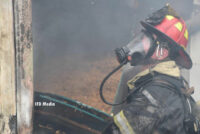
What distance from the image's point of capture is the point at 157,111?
171 cm

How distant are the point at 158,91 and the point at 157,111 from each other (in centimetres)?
17

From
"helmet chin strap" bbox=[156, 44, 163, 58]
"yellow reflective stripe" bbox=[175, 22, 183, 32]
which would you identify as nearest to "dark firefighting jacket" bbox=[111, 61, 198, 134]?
"helmet chin strap" bbox=[156, 44, 163, 58]

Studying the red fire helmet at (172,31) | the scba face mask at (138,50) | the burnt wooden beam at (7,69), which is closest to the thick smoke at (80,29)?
the burnt wooden beam at (7,69)

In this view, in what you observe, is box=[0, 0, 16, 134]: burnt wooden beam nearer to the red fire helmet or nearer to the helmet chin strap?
the red fire helmet

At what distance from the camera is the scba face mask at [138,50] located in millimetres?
2197

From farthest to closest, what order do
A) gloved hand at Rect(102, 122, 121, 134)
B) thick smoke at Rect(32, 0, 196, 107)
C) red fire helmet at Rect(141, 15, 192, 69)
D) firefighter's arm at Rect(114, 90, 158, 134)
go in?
1. thick smoke at Rect(32, 0, 196, 107)
2. red fire helmet at Rect(141, 15, 192, 69)
3. gloved hand at Rect(102, 122, 121, 134)
4. firefighter's arm at Rect(114, 90, 158, 134)

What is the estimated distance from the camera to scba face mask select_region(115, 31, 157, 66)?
2197 millimetres

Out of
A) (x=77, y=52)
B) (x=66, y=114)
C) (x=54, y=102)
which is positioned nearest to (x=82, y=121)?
(x=66, y=114)

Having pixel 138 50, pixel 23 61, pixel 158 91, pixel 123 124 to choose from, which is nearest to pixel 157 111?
pixel 158 91

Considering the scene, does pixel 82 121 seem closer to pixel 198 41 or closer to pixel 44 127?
pixel 44 127

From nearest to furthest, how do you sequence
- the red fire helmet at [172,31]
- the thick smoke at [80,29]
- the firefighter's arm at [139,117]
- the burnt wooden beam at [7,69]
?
the firefighter's arm at [139,117] < the burnt wooden beam at [7,69] < the red fire helmet at [172,31] < the thick smoke at [80,29]

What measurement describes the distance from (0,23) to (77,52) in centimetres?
987

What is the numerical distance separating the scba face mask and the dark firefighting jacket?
40 cm

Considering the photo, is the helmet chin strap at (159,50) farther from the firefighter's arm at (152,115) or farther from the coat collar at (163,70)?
the firefighter's arm at (152,115)
